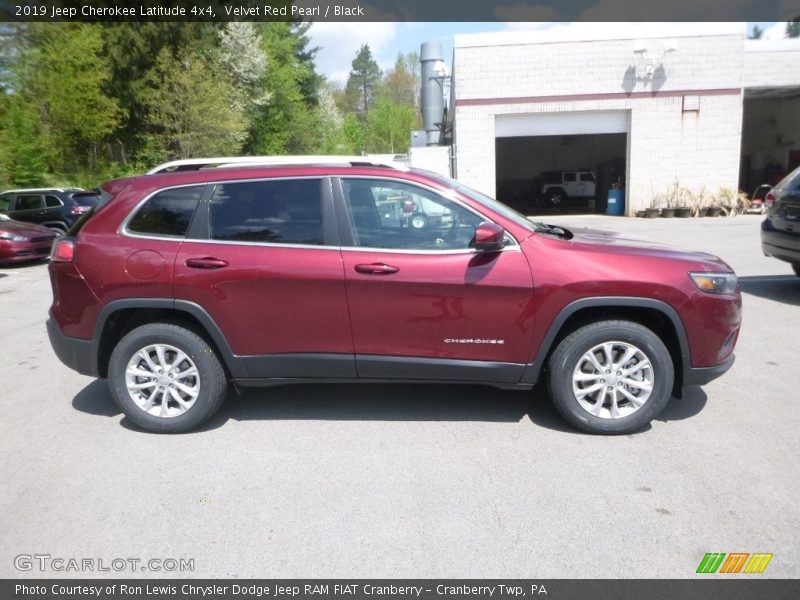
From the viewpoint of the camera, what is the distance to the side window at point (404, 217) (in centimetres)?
418

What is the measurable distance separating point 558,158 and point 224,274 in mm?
34484

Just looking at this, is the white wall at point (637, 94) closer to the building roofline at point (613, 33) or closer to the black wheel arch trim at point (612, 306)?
the building roofline at point (613, 33)

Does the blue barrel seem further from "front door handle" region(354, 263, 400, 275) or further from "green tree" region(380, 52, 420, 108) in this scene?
"green tree" region(380, 52, 420, 108)

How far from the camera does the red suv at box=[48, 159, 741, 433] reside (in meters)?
4.07

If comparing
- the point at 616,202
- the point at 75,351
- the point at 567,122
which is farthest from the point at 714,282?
the point at 616,202

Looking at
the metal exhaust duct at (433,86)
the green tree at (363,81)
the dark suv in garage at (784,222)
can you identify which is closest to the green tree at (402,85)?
the green tree at (363,81)

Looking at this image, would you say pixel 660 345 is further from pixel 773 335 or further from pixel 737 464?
pixel 773 335

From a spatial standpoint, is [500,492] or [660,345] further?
[660,345]

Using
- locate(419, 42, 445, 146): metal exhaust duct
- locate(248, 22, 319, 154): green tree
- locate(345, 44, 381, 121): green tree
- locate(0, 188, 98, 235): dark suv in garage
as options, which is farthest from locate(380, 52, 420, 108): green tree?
locate(0, 188, 98, 235): dark suv in garage

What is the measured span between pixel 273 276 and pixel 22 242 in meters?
11.6

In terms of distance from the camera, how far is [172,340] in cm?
434

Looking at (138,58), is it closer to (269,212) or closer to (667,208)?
(667,208)
